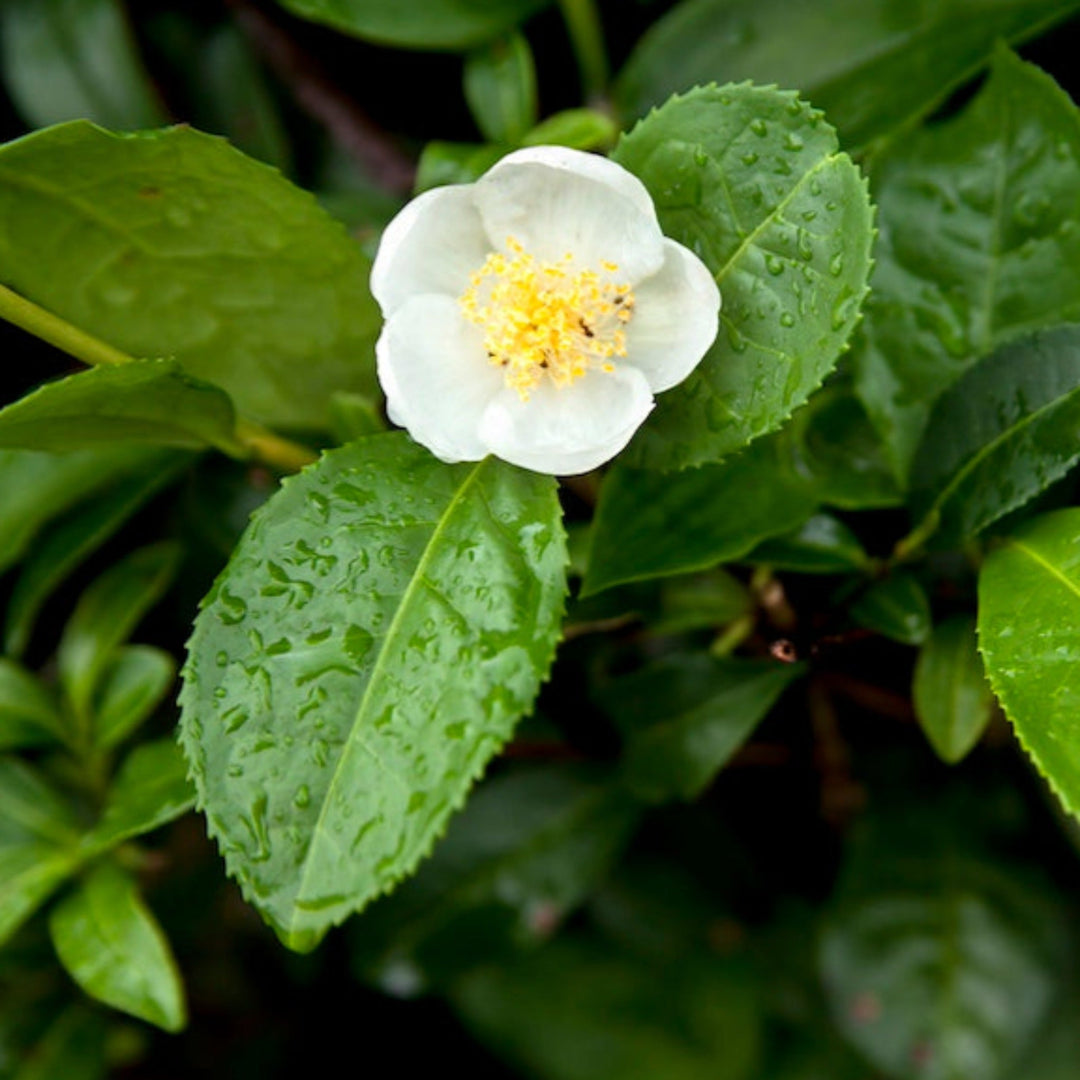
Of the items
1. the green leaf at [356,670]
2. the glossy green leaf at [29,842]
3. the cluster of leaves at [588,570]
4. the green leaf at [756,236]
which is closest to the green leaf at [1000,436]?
the cluster of leaves at [588,570]

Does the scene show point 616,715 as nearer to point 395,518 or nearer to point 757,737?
point 757,737

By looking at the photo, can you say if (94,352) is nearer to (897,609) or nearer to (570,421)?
(570,421)

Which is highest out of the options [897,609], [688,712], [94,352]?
[94,352]

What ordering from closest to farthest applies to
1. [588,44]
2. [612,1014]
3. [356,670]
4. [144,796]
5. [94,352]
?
[356,670] → [94,352] → [144,796] → [588,44] → [612,1014]

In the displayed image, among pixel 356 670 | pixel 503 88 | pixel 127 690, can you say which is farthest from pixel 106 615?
pixel 503 88

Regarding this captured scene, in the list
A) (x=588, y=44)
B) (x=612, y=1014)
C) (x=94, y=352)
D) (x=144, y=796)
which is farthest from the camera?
(x=612, y=1014)

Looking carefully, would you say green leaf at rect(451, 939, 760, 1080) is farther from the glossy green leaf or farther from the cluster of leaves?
the glossy green leaf

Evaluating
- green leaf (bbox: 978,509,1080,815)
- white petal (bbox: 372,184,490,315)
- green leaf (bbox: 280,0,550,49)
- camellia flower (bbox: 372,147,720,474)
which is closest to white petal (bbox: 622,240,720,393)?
camellia flower (bbox: 372,147,720,474)

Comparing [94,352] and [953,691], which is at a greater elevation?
[94,352]
